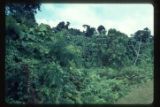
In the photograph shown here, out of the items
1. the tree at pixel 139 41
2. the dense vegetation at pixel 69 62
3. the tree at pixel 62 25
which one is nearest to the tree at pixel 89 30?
the dense vegetation at pixel 69 62

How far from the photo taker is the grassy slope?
252 cm

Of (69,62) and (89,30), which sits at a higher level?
(89,30)

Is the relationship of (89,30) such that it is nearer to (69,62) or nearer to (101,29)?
(101,29)

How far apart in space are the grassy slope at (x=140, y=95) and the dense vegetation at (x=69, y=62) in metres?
0.04

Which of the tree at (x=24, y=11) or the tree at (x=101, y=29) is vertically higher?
the tree at (x=24, y=11)

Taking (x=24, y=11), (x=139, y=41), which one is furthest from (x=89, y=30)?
(x=24, y=11)

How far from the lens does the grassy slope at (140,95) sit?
2.52m

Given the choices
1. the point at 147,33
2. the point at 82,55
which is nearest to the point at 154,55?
the point at 147,33

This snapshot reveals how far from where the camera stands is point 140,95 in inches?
100

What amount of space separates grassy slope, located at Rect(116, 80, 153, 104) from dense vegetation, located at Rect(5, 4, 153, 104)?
0.04 meters

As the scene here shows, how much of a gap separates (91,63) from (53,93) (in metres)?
0.34

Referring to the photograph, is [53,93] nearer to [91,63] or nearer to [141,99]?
[91,63]

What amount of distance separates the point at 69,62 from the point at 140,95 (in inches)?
21.4

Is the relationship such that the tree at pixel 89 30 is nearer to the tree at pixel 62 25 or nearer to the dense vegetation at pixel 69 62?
the dense vegetation at pixel 69 62
